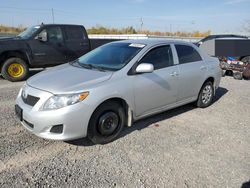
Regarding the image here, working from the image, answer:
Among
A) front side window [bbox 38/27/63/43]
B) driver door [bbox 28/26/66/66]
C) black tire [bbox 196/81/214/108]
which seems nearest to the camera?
black tire [bbox 196/81/214/108]

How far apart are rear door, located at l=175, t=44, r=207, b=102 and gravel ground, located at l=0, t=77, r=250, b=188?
1.95ft

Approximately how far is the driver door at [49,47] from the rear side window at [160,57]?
5.55m

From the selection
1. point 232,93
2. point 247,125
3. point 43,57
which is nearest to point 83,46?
point 43,57

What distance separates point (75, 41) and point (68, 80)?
6.33m

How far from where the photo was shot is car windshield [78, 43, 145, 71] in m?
4.39

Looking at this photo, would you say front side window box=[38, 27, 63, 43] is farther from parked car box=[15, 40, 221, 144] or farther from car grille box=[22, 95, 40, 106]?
car grille box=[22, 95, 40, 106]

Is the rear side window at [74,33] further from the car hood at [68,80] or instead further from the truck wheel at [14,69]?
the car hood at [68,80]

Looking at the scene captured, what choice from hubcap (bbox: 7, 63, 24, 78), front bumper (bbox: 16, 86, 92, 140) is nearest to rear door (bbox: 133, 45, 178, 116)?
front bumper (bbox: 16, 86, 92, 140)

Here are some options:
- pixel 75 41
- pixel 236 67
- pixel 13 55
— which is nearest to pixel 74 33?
pixel 75 41

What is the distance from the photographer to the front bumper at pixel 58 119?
138 inches

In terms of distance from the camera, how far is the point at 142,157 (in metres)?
3.71

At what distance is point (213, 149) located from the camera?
403 centimetres

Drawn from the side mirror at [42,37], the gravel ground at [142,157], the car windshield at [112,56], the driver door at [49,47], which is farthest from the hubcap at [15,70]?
the car windshield at [112,56]

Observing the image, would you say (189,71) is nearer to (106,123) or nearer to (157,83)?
(157,83)
